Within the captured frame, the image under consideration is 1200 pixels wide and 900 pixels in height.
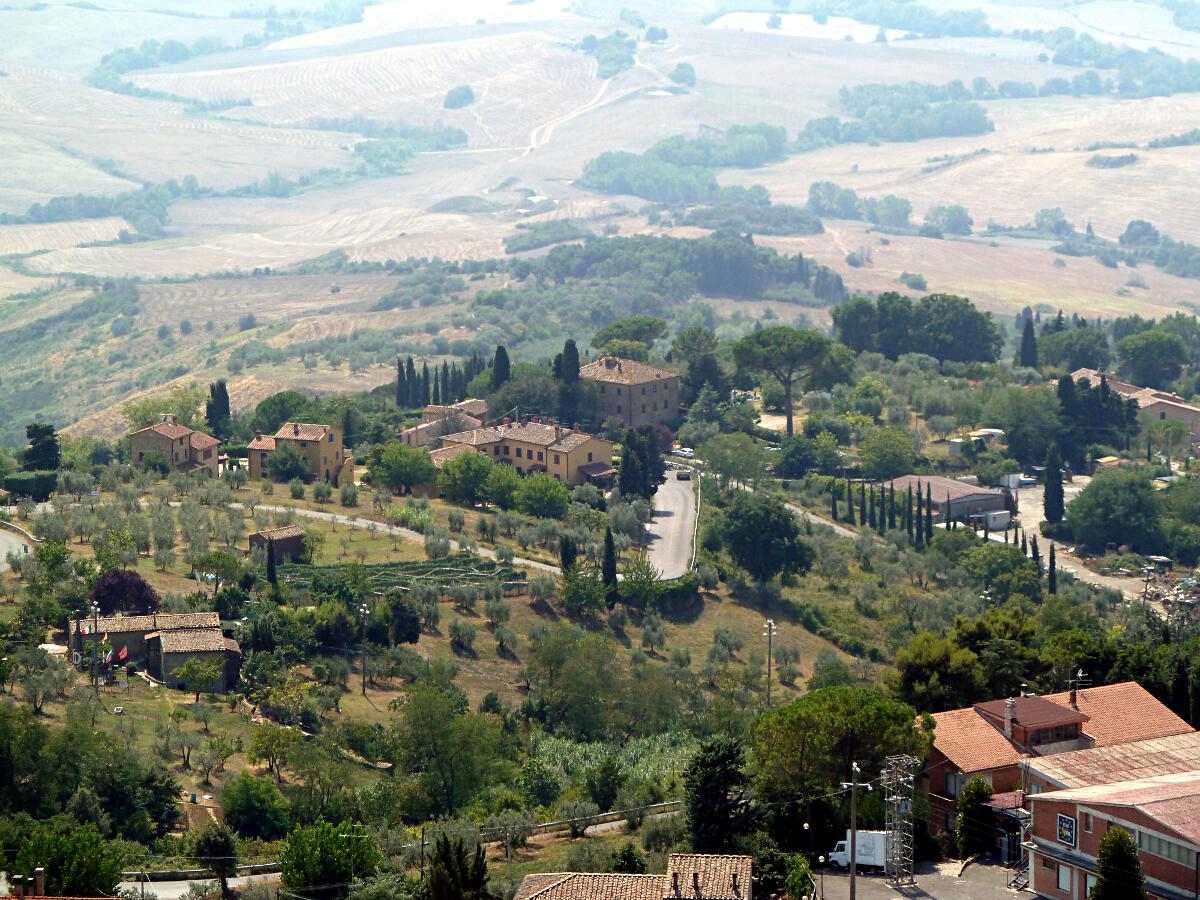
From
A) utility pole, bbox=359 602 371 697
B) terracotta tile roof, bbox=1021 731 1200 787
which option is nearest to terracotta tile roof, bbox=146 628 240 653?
utility pole, bbox=359 602 371 697

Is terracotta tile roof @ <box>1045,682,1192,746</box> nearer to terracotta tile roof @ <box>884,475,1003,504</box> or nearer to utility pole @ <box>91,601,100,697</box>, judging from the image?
utility pole @ <box>91,601,100,697</box>

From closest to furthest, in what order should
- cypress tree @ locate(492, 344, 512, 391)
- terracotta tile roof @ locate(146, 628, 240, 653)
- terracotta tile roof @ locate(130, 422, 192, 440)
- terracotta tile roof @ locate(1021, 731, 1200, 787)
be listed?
terracotta tile roof @ locate(1021, 731, 1200, 787) < terracotta tile roof @ locate(146, 628, 240, 653) < terracotta tile roof @ locate(130, 422, 192, 440) < cypress tree @ locate(492, 344, 512, 391)

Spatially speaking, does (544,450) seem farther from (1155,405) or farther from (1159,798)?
(1159,798)

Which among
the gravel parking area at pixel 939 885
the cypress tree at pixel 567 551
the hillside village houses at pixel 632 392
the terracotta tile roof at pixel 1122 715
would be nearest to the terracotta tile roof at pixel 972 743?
the terracotta tile roof at pixel 1122 715

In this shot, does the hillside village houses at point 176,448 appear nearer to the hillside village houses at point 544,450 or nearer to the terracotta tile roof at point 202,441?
the terracotta tile roof at point 202,441

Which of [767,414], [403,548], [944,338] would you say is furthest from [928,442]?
[403,548]

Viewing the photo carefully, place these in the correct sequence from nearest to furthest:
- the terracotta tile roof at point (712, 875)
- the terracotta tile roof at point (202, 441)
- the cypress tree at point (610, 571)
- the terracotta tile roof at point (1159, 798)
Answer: the terracotta tile roof at point (1159, 798) → the terracotta tile roof at point (712, 875) → the cypress tree at point (610, 571) → the terracotta tile roof at point (202, 441)

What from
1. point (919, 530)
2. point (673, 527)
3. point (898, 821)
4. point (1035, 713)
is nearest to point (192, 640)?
point (1035, 713)
